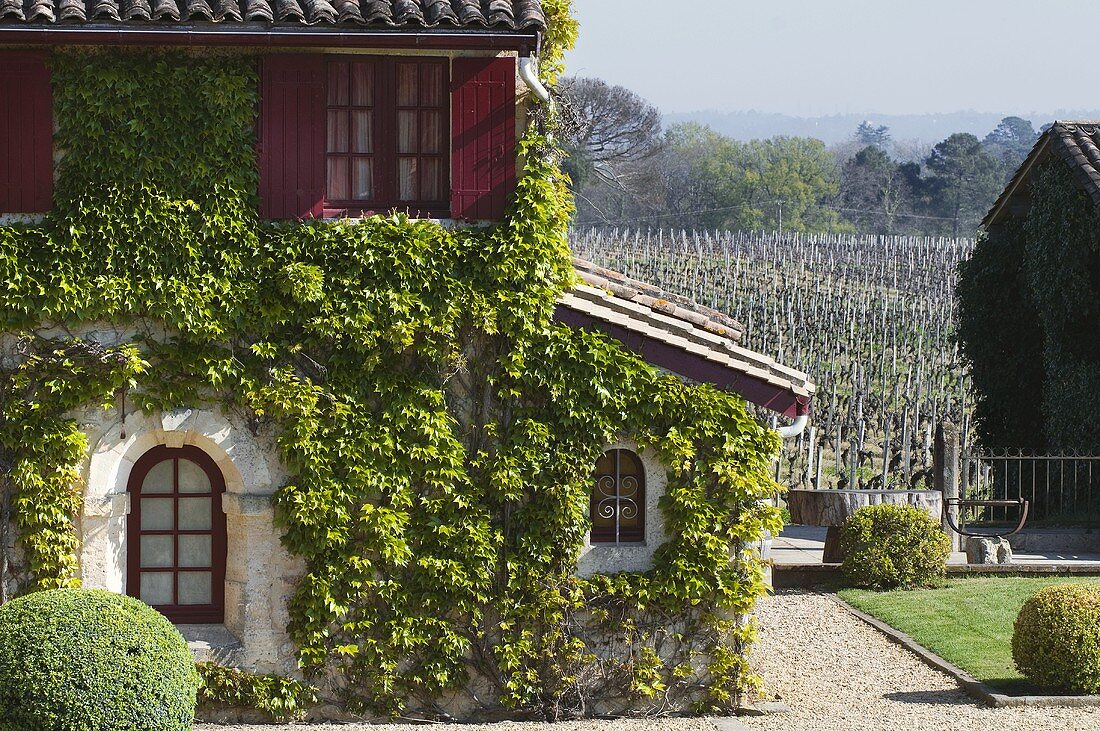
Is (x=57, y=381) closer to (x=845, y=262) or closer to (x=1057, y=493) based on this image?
(x=1057, y=493)

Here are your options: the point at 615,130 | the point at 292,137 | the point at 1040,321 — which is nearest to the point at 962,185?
the point at 615,130

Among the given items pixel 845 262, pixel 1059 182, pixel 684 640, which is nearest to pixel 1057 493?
pixel 1059 182

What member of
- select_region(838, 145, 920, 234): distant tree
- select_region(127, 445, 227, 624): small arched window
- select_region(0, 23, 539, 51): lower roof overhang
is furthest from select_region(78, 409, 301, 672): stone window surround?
select_region(838, 145, 920, 234): distant tree

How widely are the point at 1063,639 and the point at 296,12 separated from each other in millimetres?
8224

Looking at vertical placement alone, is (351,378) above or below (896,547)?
above

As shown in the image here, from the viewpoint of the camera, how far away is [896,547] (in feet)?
57.3

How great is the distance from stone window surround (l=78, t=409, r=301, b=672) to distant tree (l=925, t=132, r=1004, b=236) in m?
88.2

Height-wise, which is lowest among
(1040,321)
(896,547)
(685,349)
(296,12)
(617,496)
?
(896,547)

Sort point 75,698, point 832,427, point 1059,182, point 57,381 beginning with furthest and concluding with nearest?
point 832,427 → point 1059,182 → point 57,381 → point 75,698

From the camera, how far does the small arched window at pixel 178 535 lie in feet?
38.3

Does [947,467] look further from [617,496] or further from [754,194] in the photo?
[754,194]

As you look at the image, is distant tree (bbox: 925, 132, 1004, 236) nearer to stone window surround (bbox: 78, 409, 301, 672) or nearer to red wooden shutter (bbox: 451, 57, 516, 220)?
red wooden shutter (bbox: 451, 57, 516, 220)

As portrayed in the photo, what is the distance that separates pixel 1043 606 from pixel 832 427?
22.3 meters

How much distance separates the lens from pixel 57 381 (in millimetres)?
11195
